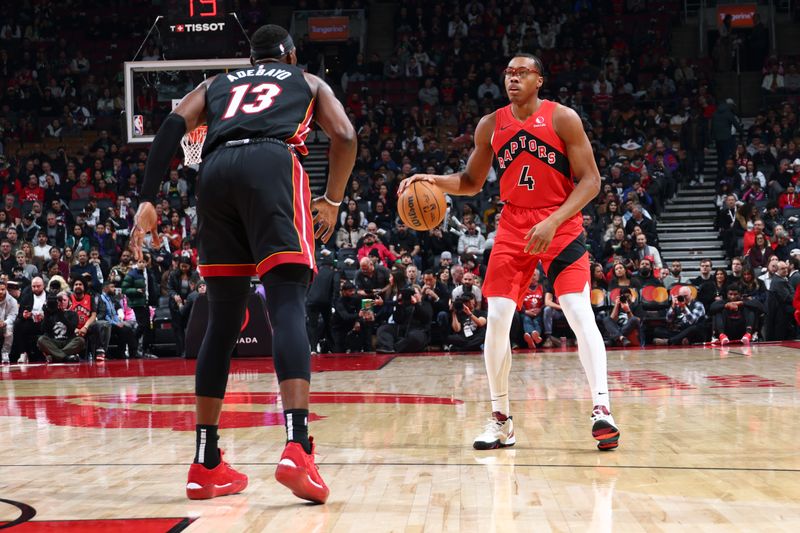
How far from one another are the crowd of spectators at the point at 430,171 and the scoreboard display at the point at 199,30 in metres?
3.42

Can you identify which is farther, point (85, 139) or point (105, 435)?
point (85, 139)

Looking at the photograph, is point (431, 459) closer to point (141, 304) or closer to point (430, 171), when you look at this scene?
point (141, 304)

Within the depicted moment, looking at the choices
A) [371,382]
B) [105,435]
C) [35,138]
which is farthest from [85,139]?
[105,435]

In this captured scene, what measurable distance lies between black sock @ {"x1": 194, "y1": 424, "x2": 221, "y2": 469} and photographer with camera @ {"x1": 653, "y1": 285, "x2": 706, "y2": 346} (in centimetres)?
1162

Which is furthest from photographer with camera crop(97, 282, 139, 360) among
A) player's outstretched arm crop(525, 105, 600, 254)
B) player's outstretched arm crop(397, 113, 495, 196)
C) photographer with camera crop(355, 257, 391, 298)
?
player's outstretched arm crop(525, 105, 600, 254)

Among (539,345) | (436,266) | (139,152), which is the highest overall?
(139,152)

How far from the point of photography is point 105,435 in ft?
17.2

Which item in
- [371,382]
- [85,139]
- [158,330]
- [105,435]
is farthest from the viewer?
[85,139]

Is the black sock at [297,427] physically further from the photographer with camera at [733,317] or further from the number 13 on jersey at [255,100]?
the photographer with camera at [733,317]

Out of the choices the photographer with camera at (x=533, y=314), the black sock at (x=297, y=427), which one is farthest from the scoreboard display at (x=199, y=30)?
the black sock at (x=297, y=427)

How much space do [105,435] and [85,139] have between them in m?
19.6

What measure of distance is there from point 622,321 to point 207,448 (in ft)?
36.9

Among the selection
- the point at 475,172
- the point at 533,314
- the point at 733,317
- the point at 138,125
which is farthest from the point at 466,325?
the point at 475,172

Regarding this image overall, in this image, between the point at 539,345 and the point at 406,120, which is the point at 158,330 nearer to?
the point at 539,345
